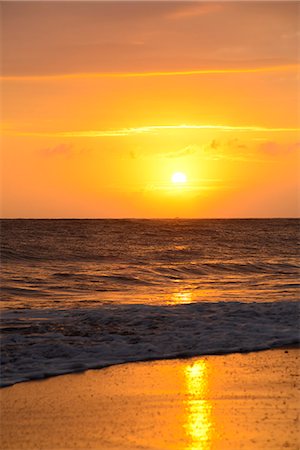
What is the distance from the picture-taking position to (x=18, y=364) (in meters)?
10.8

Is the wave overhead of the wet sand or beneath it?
overhead

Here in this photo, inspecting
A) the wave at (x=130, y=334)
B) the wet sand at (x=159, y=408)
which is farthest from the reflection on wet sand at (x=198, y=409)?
the wave at (x=130, y=334)

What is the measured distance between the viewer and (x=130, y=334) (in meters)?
13.6

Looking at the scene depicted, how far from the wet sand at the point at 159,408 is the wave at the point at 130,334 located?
3.09ft

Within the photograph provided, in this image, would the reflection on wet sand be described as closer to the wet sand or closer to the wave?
the wet sand

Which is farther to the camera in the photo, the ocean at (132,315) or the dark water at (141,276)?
the dark water at (141,276)

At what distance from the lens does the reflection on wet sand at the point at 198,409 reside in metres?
6.88

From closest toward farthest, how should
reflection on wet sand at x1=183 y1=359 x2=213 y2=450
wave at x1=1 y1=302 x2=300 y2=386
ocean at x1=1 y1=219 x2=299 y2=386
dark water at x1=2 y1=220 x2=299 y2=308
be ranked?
1. reflection on wet sand at x1=183 y1=359 x2=213 y2=450
2. wave at x1=1 y1=302 x2=300 y2=386
3. ocean at x1=1 y1=219 x2=299 y2=386
4. dark water at x1=2 y1=220 x2=299 y2=308

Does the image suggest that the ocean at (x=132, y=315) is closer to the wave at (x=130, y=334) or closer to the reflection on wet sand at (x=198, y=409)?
the wave at (x=130, y=334)

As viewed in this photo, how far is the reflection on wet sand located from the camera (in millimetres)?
6879

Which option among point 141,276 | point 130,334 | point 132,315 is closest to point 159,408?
point 130,334

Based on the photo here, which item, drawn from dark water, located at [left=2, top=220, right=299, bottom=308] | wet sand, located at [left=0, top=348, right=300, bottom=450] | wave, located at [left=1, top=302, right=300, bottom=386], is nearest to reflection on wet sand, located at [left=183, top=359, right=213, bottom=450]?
wet sand, located at [left=0, top=348, right=300, bottom=450]

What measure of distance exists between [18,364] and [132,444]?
176 inches

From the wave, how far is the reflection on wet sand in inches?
55.6
